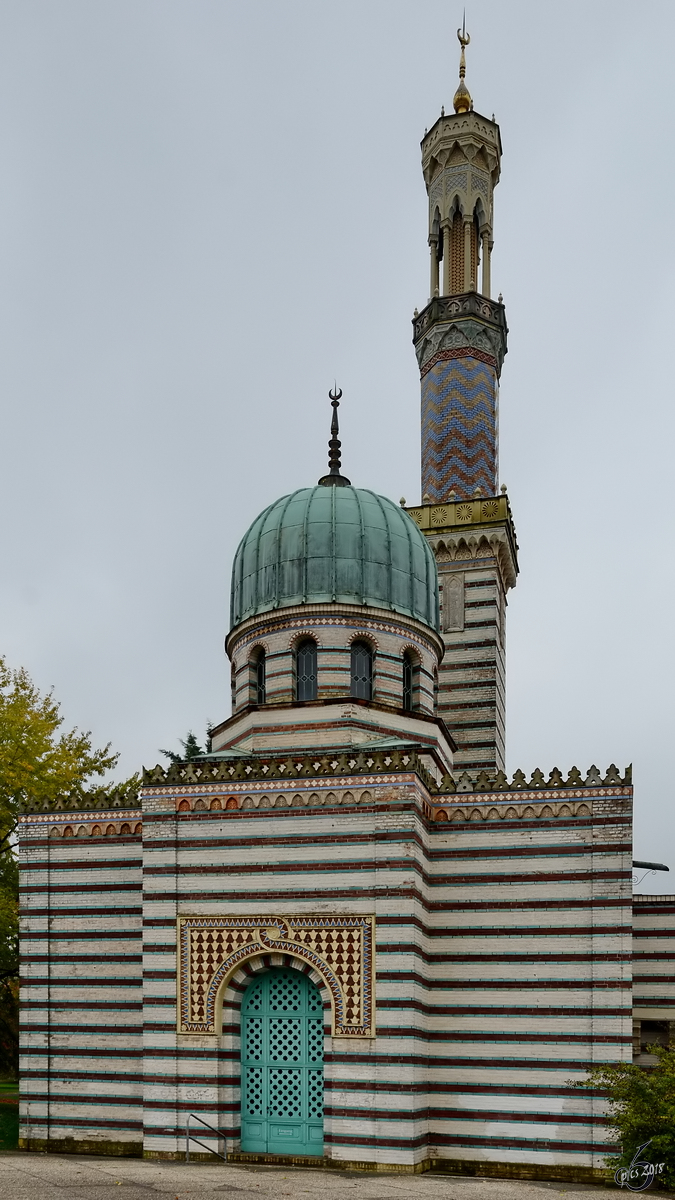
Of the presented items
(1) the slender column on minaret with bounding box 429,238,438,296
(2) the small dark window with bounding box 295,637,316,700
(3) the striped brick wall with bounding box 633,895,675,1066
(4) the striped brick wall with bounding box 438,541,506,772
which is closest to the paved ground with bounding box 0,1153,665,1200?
(3) the striped brick wall with bounding box 633,895,675,1066

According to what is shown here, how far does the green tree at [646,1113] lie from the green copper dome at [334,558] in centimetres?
1020

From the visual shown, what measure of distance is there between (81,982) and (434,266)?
24.0 m

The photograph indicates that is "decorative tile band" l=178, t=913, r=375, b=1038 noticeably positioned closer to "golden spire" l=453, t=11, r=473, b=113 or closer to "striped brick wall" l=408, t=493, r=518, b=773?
A: "striped brick wall" l=408, t=493, r=518, b=773

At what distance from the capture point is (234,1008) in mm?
21266

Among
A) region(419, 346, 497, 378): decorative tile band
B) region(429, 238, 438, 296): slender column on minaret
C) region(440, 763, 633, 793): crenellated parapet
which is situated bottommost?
region(440, 763, 633, 793): crenellated parapet

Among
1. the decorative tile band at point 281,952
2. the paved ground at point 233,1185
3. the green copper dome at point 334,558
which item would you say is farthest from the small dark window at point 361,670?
the paved ground at point 233,1185

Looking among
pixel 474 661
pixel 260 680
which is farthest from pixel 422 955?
pixel 474 661

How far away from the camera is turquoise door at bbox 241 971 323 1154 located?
20828 millimetres

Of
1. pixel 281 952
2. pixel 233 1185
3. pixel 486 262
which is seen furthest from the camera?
pixel 486 262

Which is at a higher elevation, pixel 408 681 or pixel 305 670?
pixel 305 670

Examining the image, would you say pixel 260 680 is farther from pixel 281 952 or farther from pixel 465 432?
pixel 465 432

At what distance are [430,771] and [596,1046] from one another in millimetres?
5972

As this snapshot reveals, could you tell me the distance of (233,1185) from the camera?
17.9 metres

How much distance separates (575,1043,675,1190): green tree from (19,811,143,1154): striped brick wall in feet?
27.9
